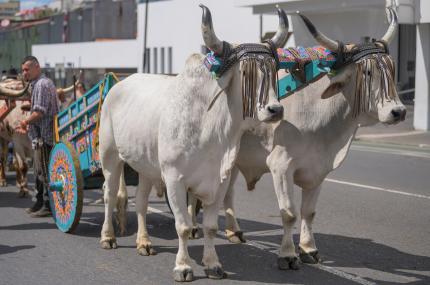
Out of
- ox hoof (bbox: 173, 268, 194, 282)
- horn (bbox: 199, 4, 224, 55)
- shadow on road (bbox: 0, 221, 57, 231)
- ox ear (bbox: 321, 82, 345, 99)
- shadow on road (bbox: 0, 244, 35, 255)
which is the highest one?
horn (bbox: 199, 4, 224, 55)

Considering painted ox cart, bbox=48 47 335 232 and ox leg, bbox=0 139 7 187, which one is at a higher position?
painted ox cart, bbox=48 47 335 232

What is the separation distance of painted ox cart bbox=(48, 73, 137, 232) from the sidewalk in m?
12.2

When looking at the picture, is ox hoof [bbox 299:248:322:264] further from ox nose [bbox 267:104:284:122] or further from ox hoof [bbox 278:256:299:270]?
ox nose [bbox 267:104:284:122]

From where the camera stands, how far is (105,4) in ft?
186

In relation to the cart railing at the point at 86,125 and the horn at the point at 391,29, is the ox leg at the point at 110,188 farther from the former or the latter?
the horn at the point at 391,29

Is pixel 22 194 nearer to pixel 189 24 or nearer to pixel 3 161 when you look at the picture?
pixel 3 161

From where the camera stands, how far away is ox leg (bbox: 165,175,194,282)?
688 centimetres

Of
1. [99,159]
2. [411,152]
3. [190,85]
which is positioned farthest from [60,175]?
[411,152]

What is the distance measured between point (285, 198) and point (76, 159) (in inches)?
108

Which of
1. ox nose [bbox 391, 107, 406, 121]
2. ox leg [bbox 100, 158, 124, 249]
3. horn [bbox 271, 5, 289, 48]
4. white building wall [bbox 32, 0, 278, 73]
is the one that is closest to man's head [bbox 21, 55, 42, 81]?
ox leg [bbox 100, 158, 124, 249]

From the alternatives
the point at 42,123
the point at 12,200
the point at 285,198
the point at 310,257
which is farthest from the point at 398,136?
the point at 285,198

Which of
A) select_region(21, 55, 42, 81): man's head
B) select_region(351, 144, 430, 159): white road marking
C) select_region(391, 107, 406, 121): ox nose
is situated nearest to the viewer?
select_region(391, 107, 406, 121): ox nose

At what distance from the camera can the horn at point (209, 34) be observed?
6387 millimetres

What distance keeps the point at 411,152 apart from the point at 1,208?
1141cm
